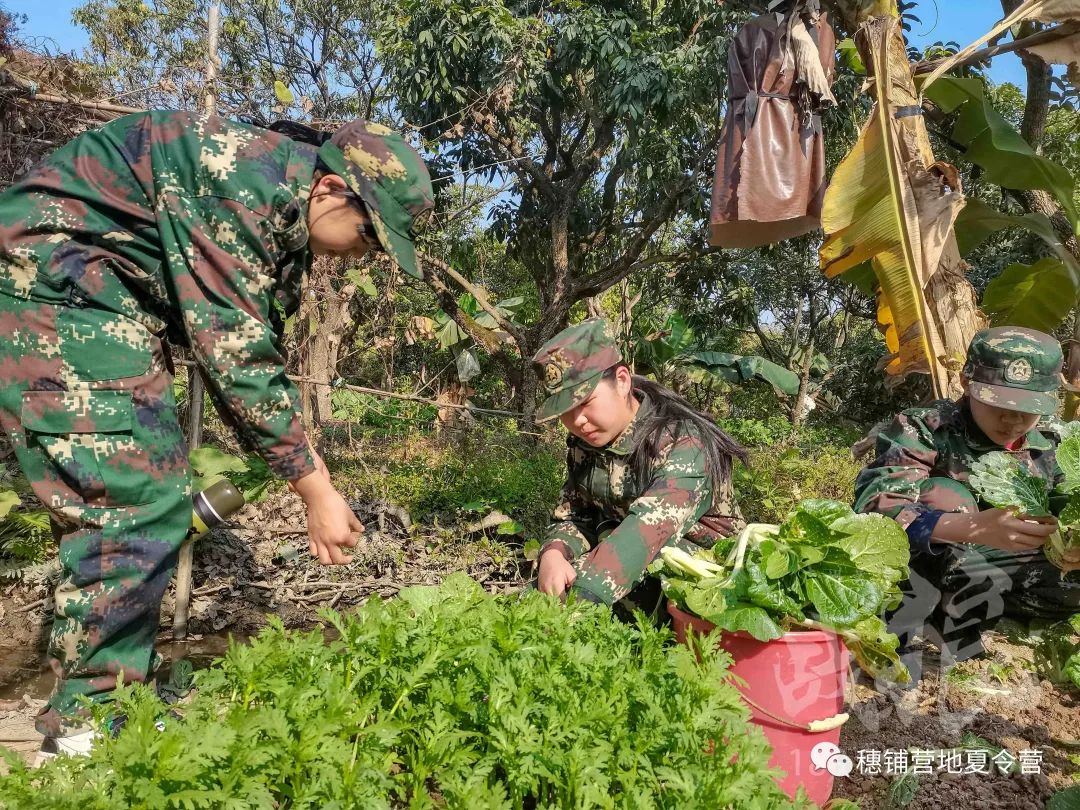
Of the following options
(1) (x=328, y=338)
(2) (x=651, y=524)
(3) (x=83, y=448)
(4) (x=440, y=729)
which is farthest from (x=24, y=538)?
(4) (x=440, y=729)

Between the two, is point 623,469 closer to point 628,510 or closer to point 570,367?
point 628,510

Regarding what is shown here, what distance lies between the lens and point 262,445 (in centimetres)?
217

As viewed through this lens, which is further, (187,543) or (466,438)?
(466,438)

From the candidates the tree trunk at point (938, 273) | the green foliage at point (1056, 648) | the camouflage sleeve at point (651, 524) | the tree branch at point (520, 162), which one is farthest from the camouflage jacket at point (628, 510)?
the tree branch at point (520, 162)

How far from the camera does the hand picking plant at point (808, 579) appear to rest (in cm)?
201

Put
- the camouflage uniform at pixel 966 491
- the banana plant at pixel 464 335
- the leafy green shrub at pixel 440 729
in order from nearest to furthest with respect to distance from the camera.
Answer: the leafy green shrub at pixel 440 729, the camouflage uniform at pixel 966 491, the banana plant at pixel 464 335

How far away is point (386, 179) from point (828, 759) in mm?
2084

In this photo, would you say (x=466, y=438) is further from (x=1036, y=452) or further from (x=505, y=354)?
(x=1036, y=452)

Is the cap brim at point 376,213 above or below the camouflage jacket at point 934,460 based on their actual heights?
above

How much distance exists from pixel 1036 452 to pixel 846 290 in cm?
1257

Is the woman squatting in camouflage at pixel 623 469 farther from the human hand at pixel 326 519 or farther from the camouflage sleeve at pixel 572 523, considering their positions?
the human hand at pixel 326 519

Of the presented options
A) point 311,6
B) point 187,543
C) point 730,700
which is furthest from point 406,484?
point 311,6

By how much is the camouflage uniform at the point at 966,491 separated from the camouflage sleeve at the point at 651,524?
2.77 ft

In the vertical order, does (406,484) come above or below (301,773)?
below
